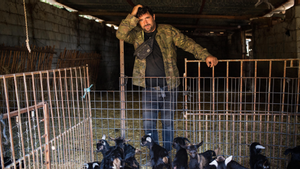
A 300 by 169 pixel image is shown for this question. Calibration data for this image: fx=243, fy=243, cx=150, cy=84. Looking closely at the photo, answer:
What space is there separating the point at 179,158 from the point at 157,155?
0.73 ft

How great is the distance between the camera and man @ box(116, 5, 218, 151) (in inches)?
100

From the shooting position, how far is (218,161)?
2.32m

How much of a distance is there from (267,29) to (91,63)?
17.2 ft

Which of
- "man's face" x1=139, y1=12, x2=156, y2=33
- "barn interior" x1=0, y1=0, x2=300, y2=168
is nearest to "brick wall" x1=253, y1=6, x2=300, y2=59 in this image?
"barn interior" x1=0, y1=0, x2=300, y2=168

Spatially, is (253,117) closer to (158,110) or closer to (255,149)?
(255,149)

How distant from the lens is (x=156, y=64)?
8.79 ft

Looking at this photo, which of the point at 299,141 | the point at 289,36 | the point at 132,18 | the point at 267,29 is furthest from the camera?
the point at 267,29

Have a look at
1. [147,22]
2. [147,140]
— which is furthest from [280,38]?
[147,140]

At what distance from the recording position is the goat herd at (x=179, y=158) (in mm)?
2273

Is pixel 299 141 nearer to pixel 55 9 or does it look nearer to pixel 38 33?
pixel 38 33

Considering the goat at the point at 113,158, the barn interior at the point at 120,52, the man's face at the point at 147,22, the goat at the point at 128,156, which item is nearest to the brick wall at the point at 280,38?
the barn interior at the point at 120,52

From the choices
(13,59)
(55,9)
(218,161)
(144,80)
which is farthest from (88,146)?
(55,9)

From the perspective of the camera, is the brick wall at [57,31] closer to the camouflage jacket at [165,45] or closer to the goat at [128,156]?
the camouflage jacket at [165,45]

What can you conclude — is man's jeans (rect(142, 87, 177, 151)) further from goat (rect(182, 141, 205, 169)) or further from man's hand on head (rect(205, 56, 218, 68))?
man's hand on head (rect(205, 56, 218, 68))
